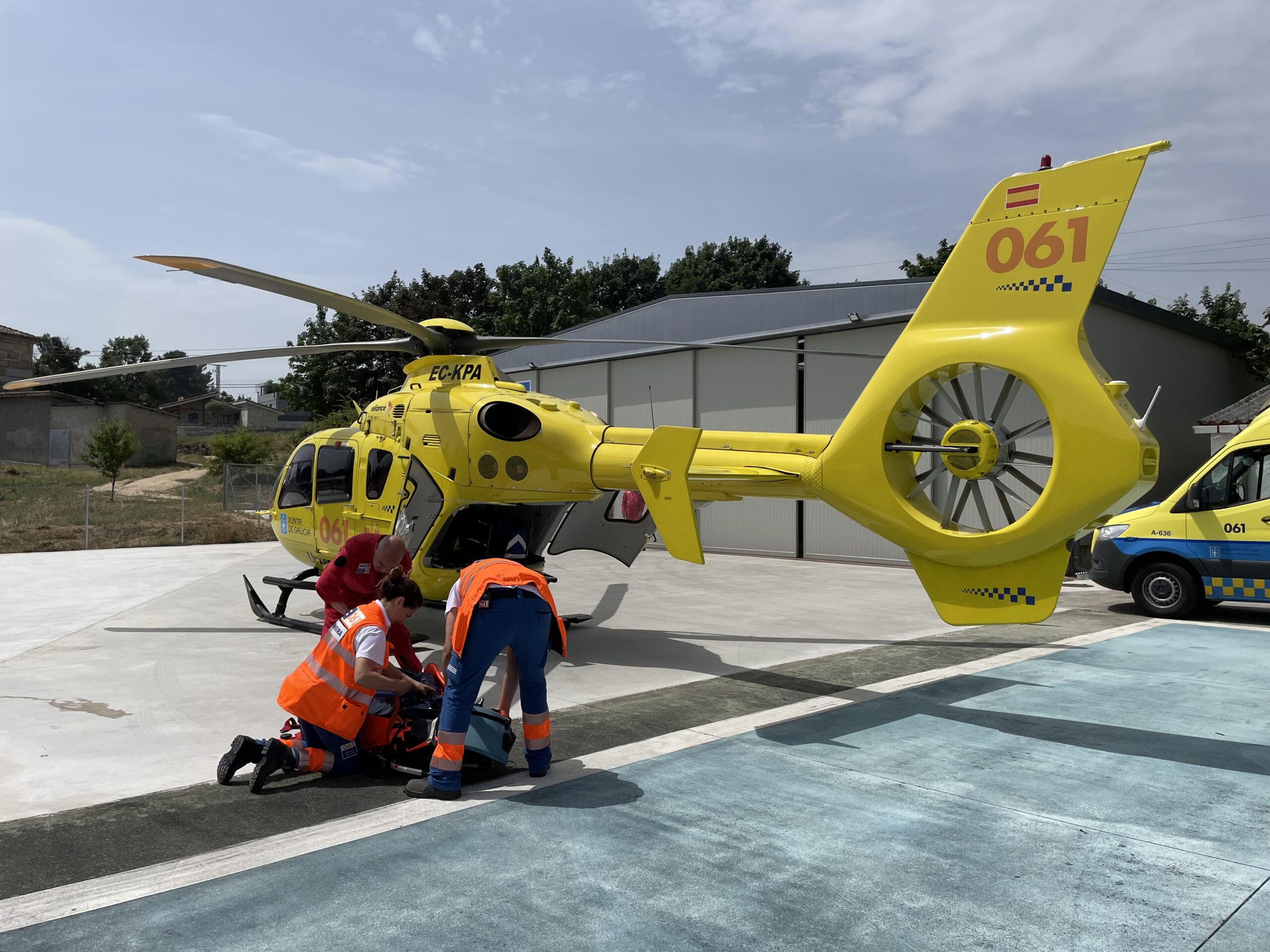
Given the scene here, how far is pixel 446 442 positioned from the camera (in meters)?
9.17

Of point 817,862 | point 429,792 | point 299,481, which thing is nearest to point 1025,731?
point 817,862

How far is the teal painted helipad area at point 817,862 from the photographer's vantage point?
344 cm

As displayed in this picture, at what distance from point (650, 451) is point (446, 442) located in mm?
2785

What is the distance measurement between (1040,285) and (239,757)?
5.79m

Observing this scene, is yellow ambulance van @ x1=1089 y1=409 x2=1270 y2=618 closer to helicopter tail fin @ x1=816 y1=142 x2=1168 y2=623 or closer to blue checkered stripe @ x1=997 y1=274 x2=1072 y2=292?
helicopter tail fin @ x1=816 y1=142 x2=1168 y2=623

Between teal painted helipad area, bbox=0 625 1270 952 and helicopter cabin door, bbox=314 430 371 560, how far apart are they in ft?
18.9

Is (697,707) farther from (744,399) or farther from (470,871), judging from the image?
(744,399)

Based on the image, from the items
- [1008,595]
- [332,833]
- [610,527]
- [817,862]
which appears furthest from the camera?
[610,527]

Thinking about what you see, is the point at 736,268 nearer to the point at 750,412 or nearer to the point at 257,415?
the point at 750,412

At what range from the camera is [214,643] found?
9.50m

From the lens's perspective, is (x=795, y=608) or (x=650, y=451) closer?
(x=650, y=451)

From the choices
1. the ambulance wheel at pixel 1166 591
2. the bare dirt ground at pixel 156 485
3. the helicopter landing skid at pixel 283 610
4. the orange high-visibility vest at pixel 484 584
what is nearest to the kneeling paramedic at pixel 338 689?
the orange high-visibility vest at pixel 484 584

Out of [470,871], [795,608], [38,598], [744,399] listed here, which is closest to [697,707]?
[470,871]

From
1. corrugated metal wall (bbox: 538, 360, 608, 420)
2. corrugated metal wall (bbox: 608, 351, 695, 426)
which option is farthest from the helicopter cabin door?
corrugated metal wall (bbox: 538, 360, 608, 420)
